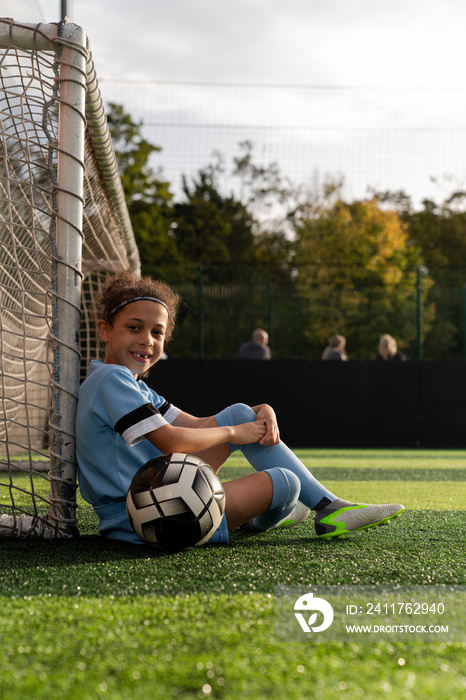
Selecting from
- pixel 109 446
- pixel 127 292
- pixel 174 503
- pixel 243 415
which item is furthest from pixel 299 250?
pixel 174 503

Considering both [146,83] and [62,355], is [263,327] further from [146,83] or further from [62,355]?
[62,355]

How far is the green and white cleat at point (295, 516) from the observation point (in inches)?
120

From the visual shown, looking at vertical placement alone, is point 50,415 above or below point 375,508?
above

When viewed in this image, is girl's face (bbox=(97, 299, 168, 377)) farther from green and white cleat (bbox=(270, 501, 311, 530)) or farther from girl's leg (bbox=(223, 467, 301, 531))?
green and white cleat (bbox=(270, 501, 311, 530))

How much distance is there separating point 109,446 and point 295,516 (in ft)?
3.27

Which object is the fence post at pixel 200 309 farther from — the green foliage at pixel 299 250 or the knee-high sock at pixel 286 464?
the knee-high sock at pixel 286 464

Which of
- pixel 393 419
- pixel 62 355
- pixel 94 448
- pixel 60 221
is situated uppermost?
pixel 60 221

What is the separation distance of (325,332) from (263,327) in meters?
1.09

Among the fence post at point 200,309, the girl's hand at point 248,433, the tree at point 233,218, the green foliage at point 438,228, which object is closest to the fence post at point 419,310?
the fence post at point 200,309

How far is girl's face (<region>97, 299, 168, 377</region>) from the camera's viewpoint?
262 centimetres

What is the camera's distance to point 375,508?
2.80 metres

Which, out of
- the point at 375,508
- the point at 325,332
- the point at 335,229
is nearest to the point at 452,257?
the point at 335,229

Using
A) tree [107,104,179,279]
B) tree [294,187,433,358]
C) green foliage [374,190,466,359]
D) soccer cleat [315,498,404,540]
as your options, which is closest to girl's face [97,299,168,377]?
soccer cleat [315,498,404,540]

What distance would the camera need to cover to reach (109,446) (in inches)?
99.1
